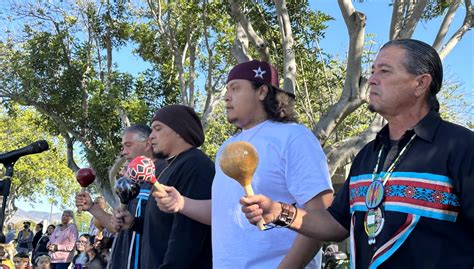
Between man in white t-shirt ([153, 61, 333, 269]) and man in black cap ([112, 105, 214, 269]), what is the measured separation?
339mm

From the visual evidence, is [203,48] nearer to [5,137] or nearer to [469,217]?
[469,217]

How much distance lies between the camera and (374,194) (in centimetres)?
211

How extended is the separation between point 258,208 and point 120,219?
180 centimetres

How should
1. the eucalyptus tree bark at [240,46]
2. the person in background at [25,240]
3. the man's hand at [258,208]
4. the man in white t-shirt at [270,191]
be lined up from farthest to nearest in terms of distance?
1. the person in background at [25,240]
2. the eucalyptus tree bark at [240,46]
3. the man in white t-shirt at [270,191]
4. the man's hand at [258,208]

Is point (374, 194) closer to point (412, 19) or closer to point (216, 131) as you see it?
point (412, 19)

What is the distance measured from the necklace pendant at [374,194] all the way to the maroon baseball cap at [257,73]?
43.7 inches

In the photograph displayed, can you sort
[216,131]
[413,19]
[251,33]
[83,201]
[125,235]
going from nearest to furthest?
1. [83,201]
2. [125,235]
3. [413,19]
4. [251,33]
5. [216,131]

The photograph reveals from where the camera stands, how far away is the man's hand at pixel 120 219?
3.54 m

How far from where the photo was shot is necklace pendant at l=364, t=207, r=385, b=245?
2062mm

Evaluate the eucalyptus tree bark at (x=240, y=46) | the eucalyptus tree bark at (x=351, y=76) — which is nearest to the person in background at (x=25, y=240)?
the eucalyptus tree bark at (x=240, y=46)

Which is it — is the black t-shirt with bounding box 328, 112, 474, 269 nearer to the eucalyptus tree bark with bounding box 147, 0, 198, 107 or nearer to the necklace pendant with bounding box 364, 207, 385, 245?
the necklace pendant with bounding box 364, 207, 385, 245

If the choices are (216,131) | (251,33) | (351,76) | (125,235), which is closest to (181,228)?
(125,235)

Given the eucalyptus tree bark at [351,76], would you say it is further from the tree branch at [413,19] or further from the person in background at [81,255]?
the person in background at [81,255]

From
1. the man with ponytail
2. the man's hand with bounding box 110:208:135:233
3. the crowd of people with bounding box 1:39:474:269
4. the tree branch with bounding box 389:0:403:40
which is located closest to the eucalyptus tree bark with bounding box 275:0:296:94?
the tree branch with bounding box 389:0:403:40
